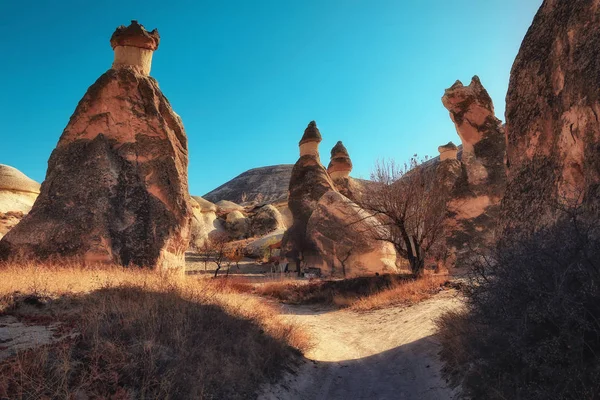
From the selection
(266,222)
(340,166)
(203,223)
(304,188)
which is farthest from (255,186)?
(304,188)

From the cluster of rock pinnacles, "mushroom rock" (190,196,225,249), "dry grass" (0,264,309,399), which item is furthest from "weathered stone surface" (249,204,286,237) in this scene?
"dry grass" (0,264,309,399)

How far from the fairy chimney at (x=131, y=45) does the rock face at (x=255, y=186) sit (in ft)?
177

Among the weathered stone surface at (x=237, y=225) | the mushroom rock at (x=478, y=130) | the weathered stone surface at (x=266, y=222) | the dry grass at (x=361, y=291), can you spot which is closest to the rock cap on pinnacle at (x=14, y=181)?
the weathered stone surface at (x=237, y=225)

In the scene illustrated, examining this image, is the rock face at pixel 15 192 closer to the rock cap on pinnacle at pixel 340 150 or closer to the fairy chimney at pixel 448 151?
the rock cap on pinnacle at pixel 340 150

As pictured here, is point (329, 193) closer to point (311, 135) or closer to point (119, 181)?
point (311, 135)

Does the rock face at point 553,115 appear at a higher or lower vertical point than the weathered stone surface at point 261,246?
higher

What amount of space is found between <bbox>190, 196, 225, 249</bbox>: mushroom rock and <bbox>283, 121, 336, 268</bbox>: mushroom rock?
14.1 meters

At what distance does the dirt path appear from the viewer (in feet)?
14.0

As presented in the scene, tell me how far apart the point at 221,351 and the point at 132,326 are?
2.92 ft

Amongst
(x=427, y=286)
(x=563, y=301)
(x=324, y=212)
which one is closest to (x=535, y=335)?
(x=563, y=301)

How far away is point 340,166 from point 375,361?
19.1m

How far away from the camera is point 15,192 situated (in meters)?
23.9

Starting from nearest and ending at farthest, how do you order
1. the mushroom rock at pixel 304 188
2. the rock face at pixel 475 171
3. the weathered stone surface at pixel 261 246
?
the rock face at pixel 475 171 < the mushroom rock at pixel 304 188 < the weathered stone surface at pixel 261 246

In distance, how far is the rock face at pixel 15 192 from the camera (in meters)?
21.9
